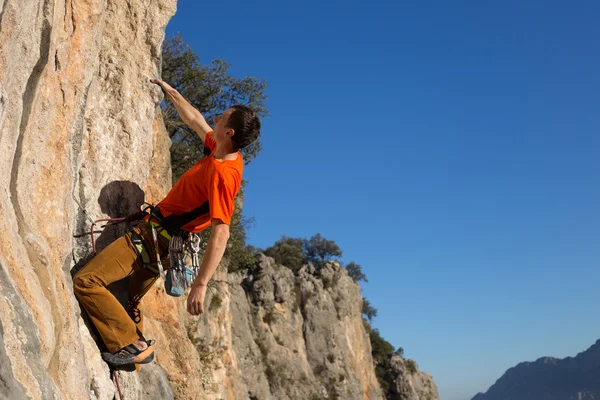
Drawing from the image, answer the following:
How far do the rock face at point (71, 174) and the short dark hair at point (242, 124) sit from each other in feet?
4.99

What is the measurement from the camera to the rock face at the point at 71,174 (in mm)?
4734

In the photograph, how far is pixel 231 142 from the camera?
257 inches

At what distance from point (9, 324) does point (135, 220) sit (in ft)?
10.4

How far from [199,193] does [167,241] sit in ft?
1.94

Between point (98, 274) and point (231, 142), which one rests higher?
point (231, 142)

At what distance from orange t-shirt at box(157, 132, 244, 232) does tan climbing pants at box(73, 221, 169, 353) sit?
0.27m

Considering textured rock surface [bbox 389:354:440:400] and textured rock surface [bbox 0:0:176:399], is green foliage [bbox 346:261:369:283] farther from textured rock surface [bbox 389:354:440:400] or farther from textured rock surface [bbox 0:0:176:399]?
textured rock surface [bbox 0:0:176:399]

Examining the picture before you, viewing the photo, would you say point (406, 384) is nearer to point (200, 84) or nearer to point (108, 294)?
point (200, 84)

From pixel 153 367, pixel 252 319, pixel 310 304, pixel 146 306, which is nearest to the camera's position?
pixel 153 367

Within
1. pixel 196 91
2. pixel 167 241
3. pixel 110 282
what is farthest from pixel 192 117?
pixel 196 91

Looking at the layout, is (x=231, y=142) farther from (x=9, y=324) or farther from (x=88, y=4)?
(x=9, y=324)

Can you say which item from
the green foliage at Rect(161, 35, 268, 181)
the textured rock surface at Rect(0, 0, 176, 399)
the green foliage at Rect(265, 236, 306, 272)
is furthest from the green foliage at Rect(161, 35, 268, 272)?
the green foliage at Rect(265, 236, 306, 272)

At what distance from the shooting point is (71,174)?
6320mm

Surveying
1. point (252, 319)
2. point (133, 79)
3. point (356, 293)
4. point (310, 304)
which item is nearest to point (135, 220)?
point (133, 79)
